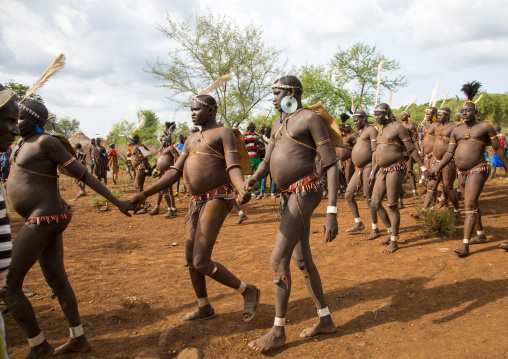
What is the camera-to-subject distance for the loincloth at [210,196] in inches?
147

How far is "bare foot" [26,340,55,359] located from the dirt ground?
0.26 meters

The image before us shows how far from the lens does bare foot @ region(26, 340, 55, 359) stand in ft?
10.3

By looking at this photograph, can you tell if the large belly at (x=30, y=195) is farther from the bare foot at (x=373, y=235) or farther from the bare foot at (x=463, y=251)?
the bare foot at (x=373, y=235)

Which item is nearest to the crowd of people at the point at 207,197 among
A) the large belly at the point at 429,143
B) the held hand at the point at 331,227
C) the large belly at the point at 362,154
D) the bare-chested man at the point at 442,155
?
the held hand at the point at 331,227

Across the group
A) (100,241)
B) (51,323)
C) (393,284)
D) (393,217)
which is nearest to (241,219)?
(100,241)

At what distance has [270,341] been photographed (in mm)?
3229

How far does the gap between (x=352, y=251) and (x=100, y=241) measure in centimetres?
503

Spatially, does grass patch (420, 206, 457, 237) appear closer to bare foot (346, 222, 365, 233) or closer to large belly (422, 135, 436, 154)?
bare foot (346, 222, 365, 233)

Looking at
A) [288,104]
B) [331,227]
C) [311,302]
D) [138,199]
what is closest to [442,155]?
[311,302]

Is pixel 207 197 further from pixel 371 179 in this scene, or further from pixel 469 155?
pixel 469 155

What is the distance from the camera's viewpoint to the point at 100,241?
7742 mm

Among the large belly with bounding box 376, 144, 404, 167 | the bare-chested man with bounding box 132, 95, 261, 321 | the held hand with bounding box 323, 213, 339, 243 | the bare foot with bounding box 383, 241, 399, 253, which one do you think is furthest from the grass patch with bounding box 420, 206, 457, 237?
the held hand with bounding box 323, 213, 339, 243

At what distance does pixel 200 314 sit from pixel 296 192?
170 cm

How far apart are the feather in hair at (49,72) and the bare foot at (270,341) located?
119 inches
